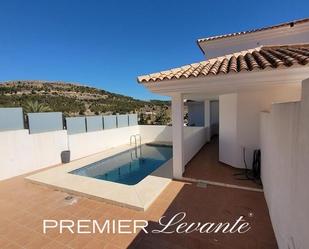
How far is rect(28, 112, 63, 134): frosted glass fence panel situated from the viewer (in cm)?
1090

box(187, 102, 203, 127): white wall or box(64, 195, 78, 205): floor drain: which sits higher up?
box(187, 102, 203, 127): white wall

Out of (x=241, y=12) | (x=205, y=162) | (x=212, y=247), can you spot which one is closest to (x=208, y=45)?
(x=241, y=12)

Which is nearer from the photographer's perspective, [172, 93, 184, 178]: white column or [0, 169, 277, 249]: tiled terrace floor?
[0, 169, 277, 249]: tiled terrace floor

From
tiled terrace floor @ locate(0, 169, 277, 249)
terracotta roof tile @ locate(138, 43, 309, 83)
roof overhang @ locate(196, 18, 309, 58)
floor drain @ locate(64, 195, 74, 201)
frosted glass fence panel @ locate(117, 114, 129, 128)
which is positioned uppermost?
roof overhang @ locate(196, 18, 309, 58)

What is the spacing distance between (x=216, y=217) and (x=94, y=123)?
12482 millimetres

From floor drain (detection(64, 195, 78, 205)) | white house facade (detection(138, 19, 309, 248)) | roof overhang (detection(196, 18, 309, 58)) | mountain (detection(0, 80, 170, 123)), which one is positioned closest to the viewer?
white house facade (detection(138, 19, 309, 248))

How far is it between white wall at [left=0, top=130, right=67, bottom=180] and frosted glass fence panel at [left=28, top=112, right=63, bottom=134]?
0.98 ft

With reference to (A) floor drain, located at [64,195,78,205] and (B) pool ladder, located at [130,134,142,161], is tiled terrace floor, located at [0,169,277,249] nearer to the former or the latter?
(A) floor drain, located at [64,195,78,205]

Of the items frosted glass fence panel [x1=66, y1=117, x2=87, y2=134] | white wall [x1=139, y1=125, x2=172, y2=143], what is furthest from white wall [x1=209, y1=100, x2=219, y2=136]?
frosted glass fence panel [x1=66, y1=117, x2=87, y2=134]

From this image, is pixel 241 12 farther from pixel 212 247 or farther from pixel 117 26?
pixel 212 247

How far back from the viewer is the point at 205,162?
1127 centimetres

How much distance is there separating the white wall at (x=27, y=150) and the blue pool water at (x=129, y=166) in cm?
252

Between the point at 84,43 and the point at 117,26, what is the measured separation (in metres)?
5.26

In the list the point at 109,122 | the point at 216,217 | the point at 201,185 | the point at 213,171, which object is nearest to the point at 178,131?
the point at 201,185
